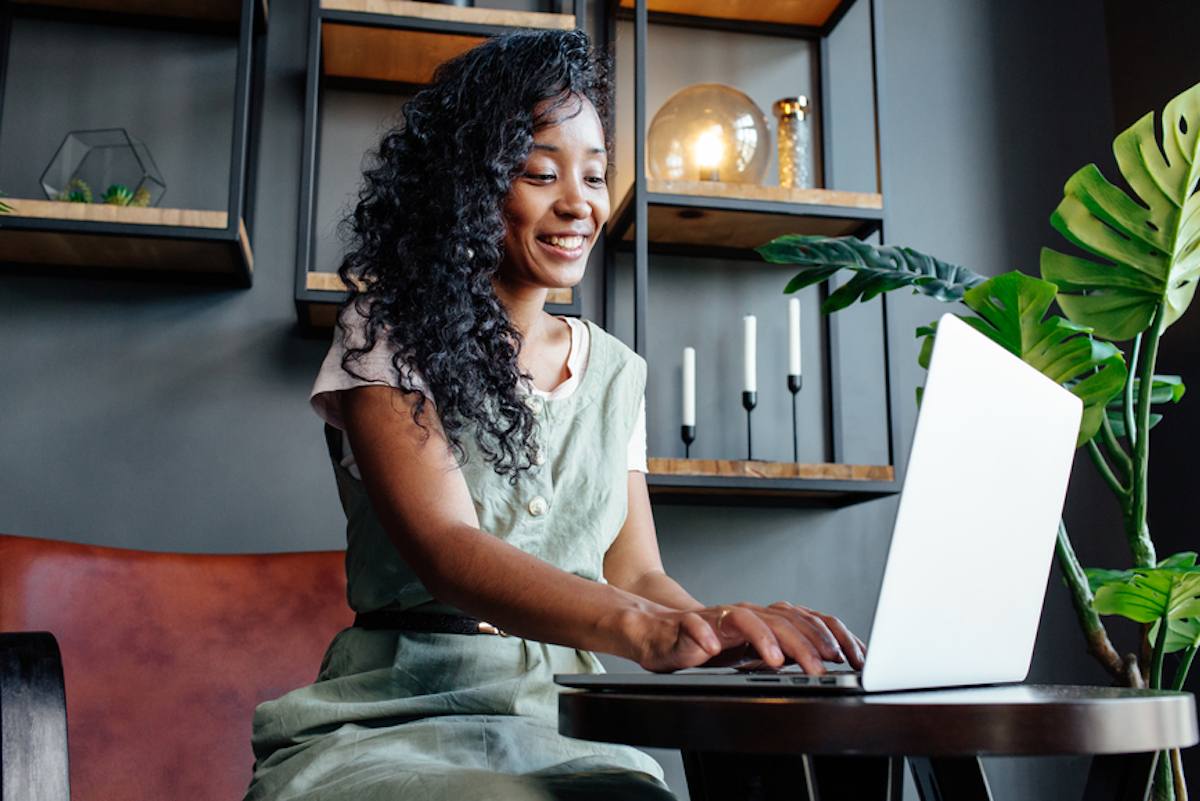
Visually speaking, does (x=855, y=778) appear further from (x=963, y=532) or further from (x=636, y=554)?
(x=636, y=554)

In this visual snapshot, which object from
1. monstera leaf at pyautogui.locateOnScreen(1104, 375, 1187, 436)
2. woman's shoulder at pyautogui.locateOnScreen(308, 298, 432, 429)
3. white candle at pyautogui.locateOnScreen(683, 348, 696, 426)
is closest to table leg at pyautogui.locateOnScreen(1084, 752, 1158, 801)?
woman's shoulder at pyautogui.locateOnScreen(308, 298, 432, 429)

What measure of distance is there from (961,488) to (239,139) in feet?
5.38

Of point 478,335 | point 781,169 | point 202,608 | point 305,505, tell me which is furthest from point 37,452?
point 781,169

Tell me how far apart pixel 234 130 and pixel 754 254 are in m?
1.07

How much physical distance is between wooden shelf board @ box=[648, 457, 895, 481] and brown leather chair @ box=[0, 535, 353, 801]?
24.4 inches

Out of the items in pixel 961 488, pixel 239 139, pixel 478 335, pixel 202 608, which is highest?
pixel 239 139

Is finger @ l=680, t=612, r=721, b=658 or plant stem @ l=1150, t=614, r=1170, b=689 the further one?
plant stem @ l=1150, t=614, r=1170, b=689

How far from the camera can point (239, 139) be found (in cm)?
201

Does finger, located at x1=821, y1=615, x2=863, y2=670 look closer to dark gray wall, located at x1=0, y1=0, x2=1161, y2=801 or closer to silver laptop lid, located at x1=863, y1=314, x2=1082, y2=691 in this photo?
silver laptop lid, located at x1=863, y1=314, x2=1082, y2=691

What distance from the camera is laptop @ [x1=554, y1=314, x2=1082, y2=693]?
65cm

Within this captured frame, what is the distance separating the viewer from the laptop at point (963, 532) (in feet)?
2.14

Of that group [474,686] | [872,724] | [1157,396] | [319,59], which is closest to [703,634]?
[872,724]

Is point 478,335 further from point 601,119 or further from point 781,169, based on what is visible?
point 781,169

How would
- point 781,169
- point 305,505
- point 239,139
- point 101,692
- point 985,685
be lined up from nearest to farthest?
point 985,685 → point 101,692 → point 239,139 → point 305,505 → point 781,169
